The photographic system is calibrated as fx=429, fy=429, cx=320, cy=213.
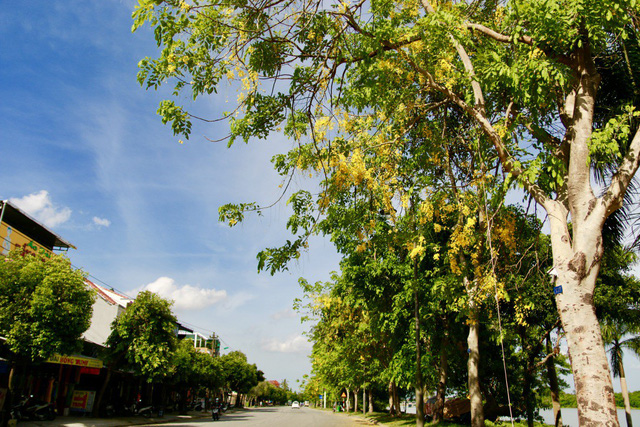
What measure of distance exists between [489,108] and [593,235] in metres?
4.04

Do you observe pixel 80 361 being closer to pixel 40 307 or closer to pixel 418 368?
pixel 40 307

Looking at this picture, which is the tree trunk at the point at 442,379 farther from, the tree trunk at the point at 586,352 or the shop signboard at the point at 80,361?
the shop signboard at the point at 80,361

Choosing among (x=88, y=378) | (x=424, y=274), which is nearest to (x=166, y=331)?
(x=88, y=378)

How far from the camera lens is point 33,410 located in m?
17.8

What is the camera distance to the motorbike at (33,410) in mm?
17106

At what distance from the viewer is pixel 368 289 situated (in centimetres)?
1697

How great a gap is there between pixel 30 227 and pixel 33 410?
11.4 meters

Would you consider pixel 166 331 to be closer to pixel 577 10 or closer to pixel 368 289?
pixel 368 289

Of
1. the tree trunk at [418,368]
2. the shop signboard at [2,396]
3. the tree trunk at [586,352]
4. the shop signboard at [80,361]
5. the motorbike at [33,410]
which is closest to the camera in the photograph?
the tree trunk at [586,352]

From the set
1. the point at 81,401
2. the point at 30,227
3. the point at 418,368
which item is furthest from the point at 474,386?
the point at 30,227

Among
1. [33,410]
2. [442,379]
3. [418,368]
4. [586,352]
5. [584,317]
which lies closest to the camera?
[586,352]

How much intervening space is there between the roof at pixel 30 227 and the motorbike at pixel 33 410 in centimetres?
895

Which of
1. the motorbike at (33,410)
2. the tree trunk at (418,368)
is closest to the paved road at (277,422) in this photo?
the motorbike at (33,410)

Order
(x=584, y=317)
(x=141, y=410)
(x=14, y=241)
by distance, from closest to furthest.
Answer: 1. (x=584, y=317)
2. (x=14, y=241)
3. (x=141, y=410)
